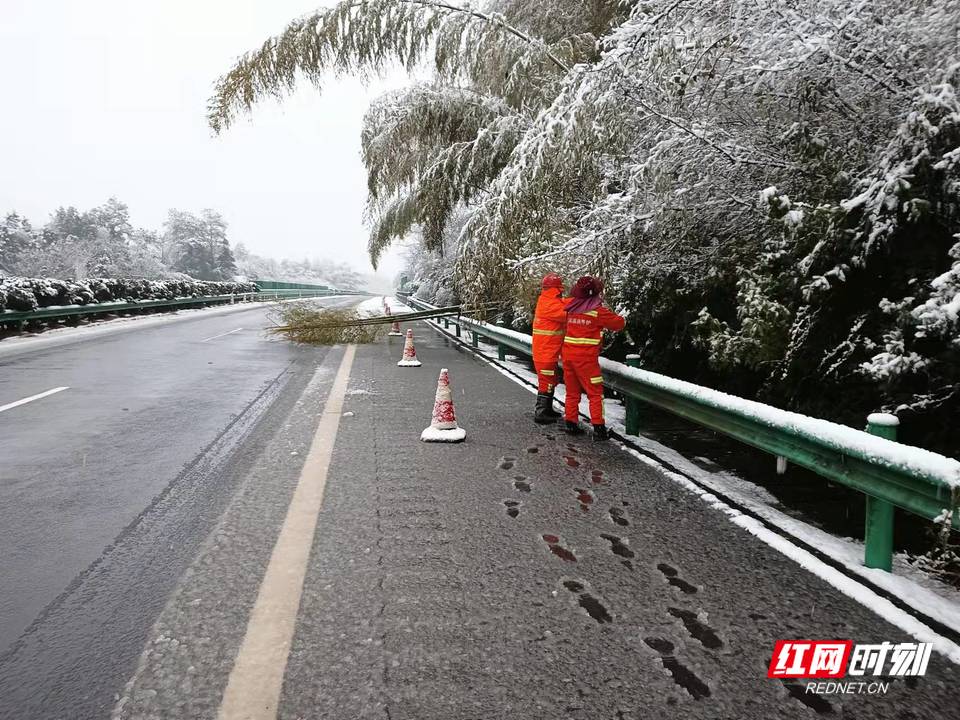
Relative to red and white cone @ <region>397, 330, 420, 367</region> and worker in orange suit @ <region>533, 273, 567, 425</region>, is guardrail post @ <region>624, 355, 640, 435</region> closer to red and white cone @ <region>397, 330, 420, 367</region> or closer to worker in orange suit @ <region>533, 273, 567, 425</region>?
worker in orange suit @ <region>533, 273, 567, 425</region>

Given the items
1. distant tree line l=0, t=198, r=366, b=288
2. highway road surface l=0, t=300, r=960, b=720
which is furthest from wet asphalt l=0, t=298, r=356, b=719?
distant tree line l=0, t=198, r=366, b=288

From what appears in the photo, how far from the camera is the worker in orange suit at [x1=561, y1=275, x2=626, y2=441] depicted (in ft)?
20.1

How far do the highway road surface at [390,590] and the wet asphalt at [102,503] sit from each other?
0.02 metres

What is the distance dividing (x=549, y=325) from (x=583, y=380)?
679mm

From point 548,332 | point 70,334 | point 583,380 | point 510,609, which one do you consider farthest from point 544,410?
point 70,334

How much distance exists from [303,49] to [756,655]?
33.3ft

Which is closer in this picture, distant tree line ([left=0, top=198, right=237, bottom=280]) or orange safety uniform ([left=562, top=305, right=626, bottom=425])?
orange safety uniform ([left=562, top=305, right=626, bottom=425])

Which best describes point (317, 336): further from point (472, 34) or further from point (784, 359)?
point (784, 359)

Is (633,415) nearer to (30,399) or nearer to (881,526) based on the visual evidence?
(881,526)

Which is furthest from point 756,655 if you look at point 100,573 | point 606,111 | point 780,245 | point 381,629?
point 606,111

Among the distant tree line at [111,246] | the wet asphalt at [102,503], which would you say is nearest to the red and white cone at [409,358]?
the wet asphalt at [102,503]

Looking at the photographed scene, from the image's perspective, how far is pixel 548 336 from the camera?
265 inches

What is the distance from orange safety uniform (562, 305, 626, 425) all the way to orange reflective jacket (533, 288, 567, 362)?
0.84ft

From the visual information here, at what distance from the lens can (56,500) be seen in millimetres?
4211
